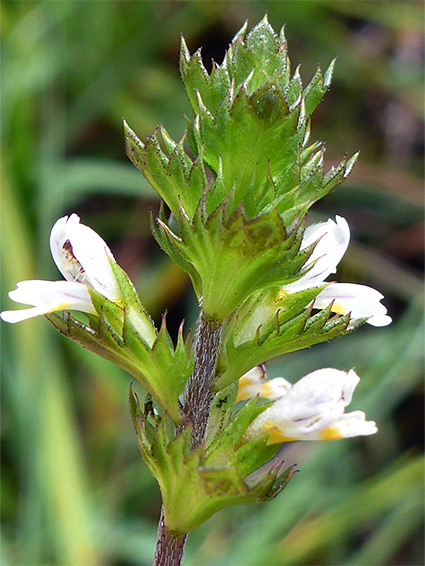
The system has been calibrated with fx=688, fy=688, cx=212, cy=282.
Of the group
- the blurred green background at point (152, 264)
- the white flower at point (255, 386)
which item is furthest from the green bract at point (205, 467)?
the blurred green background at point (152, 264)

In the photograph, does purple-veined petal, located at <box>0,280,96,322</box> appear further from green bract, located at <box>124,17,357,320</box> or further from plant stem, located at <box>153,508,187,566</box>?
plant stem, located at <box>153,508,187,566</box>

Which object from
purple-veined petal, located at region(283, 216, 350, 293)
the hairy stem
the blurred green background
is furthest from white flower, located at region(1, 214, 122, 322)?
the blurred green background

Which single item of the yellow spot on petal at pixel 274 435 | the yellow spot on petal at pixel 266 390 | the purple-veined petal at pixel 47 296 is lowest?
the yellow spot on petal at pixel 274 435

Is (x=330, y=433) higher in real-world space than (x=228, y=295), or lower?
lower

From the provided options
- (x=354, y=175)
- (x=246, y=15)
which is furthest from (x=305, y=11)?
(x=354, y=175)

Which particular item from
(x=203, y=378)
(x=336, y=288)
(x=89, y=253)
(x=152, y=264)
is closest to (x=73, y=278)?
(x=89, y=253)

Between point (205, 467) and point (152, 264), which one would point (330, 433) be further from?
point (152, 264)

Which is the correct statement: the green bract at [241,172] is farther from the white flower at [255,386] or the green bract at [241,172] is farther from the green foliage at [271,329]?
the white flower at [255,386]
